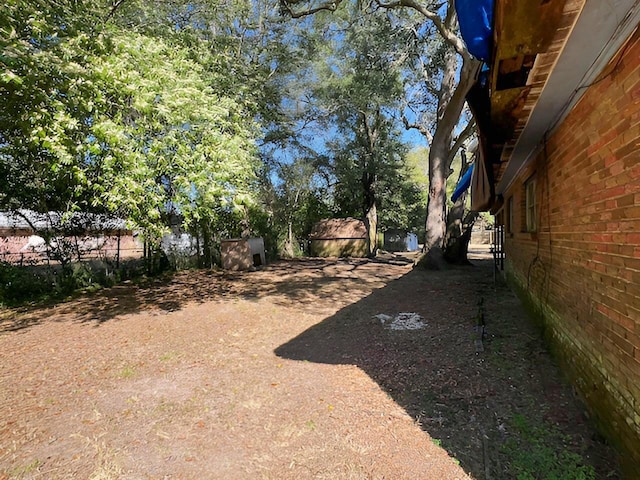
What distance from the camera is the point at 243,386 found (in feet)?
11.7

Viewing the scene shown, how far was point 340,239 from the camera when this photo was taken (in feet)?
60.8

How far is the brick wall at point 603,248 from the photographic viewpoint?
6.51ft

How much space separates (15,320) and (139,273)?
4407 millimetres

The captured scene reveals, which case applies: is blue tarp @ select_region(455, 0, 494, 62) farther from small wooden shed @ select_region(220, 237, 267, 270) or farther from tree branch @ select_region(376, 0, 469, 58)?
small wooden shed @ select_region(220, 237, 267, 270)

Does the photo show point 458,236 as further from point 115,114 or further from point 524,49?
point 524,49

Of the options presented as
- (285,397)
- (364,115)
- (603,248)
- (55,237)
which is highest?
(364,115)

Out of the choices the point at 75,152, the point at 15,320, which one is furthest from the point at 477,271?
the point at 15,320

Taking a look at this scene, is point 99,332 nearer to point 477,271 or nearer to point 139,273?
point 139,273

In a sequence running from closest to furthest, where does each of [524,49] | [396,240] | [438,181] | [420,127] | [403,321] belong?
[524,49] → [403,321] → [438,181] → [420,127] → [396,240]

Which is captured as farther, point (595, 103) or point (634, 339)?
point (595, 103)

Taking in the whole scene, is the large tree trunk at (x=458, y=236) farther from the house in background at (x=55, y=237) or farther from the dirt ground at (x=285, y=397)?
the house in background at (x=55, y=237)

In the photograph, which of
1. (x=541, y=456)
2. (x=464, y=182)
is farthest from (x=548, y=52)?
(x=464, y=182)

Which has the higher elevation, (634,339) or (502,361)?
(634,339)

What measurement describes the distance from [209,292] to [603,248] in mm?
8185
